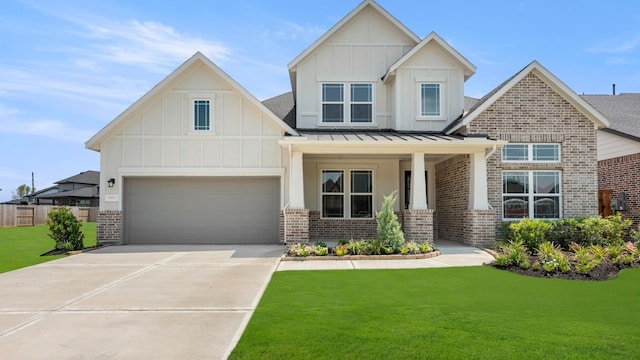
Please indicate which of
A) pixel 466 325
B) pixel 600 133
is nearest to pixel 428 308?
pixel 466 325

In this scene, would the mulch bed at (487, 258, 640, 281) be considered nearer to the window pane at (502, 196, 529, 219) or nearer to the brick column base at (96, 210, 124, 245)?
the window pane at (502, 196, 529, 219)

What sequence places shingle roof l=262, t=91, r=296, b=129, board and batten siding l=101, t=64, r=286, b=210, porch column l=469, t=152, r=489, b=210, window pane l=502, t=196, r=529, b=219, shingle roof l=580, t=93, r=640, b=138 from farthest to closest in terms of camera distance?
shingle roof l=580, t=93, r=640, b=138, shingle roof l=262, t=91, r=296, b=129, board and batten siding l=101, t=64, r=286, b=210, window pane l=502, t=196, r=529, b=219, porch column l=469, t=152, r=489, b=210

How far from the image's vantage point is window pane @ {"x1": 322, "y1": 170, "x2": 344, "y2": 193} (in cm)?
1758

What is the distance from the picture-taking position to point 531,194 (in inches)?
608

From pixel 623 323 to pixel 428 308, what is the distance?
2.40 metres

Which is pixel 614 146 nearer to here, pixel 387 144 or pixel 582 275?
pixel 387 144

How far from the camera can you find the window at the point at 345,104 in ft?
57.7

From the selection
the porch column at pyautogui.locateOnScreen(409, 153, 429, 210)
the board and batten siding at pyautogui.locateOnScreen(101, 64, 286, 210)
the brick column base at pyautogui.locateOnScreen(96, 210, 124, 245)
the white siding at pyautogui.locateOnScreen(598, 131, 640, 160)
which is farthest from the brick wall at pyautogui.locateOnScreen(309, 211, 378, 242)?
the white siding at pyautogui.locateOnScreen(598, 131, 640, 160)

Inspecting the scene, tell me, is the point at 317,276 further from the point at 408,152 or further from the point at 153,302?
the point at 408,152

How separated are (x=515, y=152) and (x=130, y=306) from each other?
1269cm

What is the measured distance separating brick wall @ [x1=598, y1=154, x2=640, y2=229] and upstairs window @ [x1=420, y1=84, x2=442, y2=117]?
7.42 m

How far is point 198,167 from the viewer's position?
15.9 meters

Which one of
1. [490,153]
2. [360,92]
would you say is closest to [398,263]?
[490,153]

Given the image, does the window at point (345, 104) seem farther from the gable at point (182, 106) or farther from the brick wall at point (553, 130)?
the brick wall at point (553, 130)
